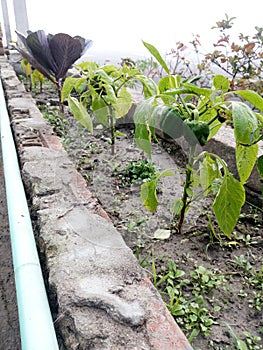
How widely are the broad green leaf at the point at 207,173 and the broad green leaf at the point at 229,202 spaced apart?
0.10 m

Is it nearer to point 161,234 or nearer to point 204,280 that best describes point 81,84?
point 161,234

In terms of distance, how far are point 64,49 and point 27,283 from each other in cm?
127

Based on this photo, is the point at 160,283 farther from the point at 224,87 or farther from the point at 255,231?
the point at 224,87

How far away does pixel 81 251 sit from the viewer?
0.66 meters

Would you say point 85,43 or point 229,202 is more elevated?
point 85,43

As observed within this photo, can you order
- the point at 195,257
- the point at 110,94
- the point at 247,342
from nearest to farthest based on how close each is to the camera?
1. the point at 247,342
2. the point at 195,257
3. the point at 110,94

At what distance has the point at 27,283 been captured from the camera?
563 mm

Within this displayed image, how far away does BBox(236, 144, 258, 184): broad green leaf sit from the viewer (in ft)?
2.33

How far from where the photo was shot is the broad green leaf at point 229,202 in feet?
2.40

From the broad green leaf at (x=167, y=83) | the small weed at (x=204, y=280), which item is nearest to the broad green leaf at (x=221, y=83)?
the broad green leaf at (x=167, y=83)

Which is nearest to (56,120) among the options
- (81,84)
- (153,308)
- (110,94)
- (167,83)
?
(81,84)

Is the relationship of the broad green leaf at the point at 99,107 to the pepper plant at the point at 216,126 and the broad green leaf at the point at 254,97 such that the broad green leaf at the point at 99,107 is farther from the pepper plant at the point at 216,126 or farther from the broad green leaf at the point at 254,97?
the broad green leaf at the point at 254,97

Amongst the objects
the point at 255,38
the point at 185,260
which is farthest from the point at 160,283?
the point at 255,38

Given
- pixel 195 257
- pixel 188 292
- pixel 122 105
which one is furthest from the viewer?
pixel 122 105
